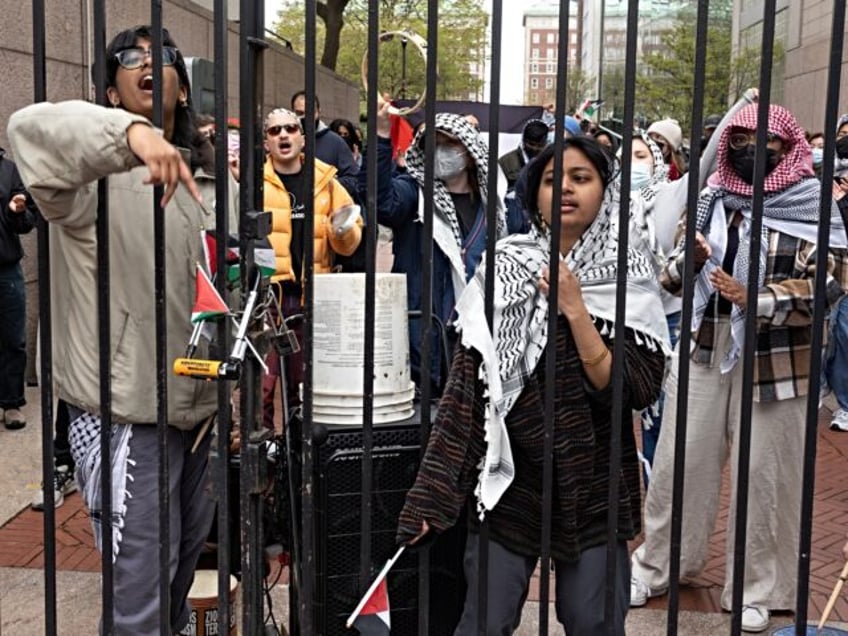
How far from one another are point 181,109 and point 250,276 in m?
0.75

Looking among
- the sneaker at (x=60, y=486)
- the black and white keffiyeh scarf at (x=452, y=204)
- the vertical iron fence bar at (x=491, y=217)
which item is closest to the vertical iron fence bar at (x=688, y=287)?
the vertical iron fence bar at (x=491, y=217)

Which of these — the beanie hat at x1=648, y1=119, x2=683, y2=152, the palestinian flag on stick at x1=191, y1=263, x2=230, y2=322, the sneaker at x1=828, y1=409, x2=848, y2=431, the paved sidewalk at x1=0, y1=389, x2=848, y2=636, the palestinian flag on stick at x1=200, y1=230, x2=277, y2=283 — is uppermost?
the beanie hat at x1=648, y1=119, x2=683, y2=152

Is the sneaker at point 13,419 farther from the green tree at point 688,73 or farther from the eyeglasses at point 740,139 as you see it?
the green tree at point 688,73

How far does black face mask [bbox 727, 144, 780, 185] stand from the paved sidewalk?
1.73m

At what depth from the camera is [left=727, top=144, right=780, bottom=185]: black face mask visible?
4.14 metres

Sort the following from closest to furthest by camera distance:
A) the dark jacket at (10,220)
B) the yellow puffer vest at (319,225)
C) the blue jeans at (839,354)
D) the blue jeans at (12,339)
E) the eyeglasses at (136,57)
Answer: the eyeglasses at (136,57) → the yellow puffer vest at (319,225) → the dark jacket at (10,220) → the blue jeans at (839,354) → the blue jeans at (12,339)

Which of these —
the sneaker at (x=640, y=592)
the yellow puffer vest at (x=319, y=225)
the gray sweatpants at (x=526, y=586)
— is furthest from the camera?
the yellow puffer vest at (x=319, y=225)

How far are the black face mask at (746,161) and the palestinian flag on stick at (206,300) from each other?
100 inches

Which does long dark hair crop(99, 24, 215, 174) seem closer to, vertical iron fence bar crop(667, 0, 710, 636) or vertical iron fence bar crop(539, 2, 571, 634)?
vertical iron fence bar crop(539, 2, 571, 634)

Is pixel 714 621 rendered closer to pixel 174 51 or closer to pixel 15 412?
pixel 174 51

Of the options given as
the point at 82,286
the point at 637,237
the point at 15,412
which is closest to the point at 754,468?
the point at 637,237

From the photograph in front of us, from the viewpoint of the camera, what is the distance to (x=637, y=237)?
339 centimetres

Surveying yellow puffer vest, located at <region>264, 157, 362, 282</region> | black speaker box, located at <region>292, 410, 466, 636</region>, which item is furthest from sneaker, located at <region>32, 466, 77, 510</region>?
black speaker box, located at <region>292, 410, 466, 636</region>

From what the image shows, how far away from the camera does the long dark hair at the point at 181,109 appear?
278 cm
